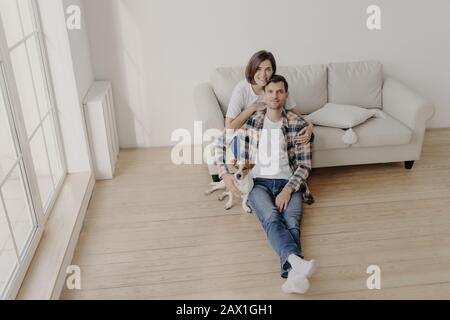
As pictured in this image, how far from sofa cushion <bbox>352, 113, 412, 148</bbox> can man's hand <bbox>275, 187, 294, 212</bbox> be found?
0.77 m

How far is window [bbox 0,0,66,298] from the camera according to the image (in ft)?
7.55

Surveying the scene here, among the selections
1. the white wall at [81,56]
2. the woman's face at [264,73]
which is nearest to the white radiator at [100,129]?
the white wall at [81,56]

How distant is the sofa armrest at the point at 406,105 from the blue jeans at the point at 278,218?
1129mm

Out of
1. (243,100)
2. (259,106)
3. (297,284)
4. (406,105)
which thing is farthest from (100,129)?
(406,105)

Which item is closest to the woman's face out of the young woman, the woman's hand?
the young woman

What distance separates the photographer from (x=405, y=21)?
12.6 ft

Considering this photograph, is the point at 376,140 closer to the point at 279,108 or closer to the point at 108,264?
the point at 279,108

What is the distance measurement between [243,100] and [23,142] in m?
1.42

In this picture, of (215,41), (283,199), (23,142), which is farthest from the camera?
(215,41)

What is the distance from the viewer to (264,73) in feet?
9.57

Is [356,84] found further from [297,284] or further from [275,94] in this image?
[297,284]

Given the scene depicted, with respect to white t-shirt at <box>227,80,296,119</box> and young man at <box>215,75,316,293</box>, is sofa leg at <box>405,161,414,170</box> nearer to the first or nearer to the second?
young man at <box>215,75,316,293</box>

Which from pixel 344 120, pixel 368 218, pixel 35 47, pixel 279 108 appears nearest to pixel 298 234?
pixel 368 218
